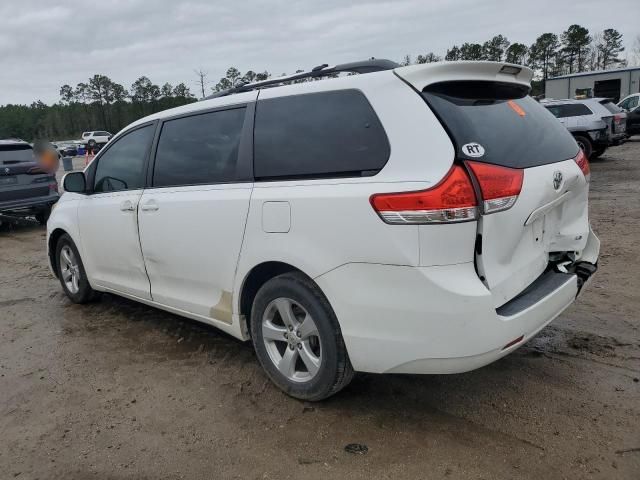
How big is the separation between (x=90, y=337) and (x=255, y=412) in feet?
6.74

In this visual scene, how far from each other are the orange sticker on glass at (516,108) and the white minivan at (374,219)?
0.07 ft

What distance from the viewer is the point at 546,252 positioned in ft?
9.68

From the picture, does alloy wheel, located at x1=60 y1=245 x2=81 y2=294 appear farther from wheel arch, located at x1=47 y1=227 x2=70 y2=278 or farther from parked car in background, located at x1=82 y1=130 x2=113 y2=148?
parked car in background, located at x1=82 y1=130 x2=113 y2=148

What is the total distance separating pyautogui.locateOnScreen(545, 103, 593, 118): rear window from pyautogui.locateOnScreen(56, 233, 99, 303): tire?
13145 millimetres

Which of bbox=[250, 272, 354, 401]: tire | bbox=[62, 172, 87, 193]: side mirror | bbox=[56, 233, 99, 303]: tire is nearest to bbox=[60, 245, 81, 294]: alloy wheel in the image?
bbox=[56, 233, 99, 303]: tire

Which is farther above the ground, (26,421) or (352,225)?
(352,225)

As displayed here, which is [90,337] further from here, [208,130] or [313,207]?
[313,207]

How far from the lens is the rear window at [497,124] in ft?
8.27

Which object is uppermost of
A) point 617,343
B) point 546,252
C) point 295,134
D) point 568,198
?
point 295,134

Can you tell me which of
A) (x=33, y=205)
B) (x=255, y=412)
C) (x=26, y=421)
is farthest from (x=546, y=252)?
(x=33, y=205)

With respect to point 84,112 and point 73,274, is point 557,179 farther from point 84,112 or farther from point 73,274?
point 84,112

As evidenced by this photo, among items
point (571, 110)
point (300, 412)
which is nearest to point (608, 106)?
point (571, 110)

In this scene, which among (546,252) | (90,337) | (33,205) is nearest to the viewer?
(546,252)

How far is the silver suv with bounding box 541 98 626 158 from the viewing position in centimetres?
1412
